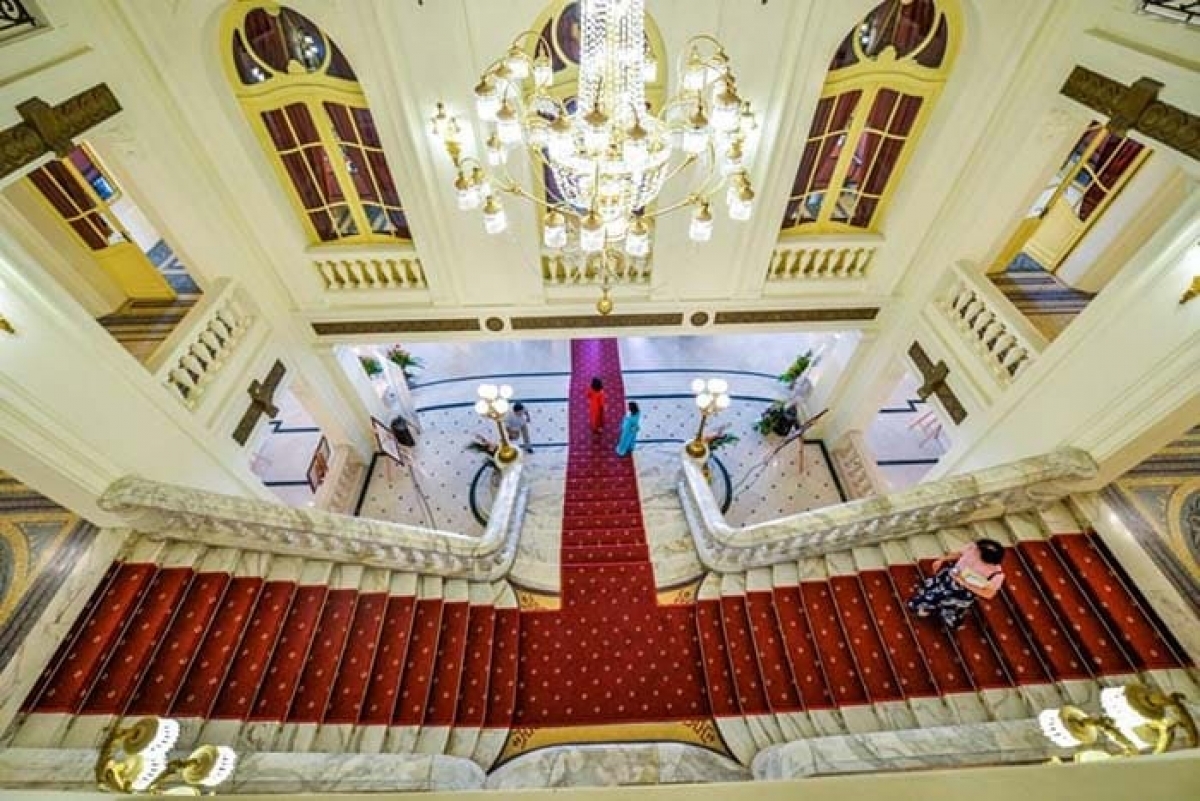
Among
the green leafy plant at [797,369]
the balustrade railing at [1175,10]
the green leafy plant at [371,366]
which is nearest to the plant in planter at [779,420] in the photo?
the green leafy plant at [797,369]

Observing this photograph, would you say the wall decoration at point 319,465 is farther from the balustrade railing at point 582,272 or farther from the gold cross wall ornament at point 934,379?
the gold cross wall ornament at point 934,379

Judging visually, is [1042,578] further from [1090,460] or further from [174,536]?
[174,536]

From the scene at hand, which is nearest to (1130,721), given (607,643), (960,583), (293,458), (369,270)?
(960,583)

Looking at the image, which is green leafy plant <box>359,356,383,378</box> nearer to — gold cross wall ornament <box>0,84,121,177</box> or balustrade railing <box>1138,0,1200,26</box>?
gold cross wall ornament <box>0,84,121,177</box>

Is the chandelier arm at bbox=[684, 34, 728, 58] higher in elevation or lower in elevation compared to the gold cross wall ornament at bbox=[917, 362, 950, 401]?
higher

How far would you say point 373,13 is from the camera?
3.82m

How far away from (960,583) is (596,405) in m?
4.80

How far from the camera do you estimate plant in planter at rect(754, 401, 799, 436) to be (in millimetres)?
7953

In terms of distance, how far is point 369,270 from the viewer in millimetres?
5512

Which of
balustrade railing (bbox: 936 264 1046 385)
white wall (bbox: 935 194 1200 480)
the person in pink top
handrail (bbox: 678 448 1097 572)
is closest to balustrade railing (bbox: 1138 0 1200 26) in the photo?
white wall (bbox: 935 194 1200 480)

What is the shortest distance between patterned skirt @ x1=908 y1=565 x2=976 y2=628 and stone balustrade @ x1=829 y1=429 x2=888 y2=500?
3.26 metres

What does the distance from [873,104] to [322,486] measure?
820 cm

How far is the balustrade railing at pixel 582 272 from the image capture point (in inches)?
220

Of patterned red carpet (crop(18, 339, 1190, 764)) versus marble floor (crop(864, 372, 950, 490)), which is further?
marble floor (crop(864, 372, 950, 490))
